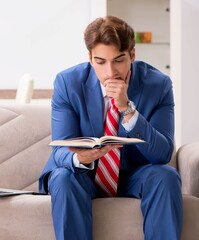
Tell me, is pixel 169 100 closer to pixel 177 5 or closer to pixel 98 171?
pixel 98 171

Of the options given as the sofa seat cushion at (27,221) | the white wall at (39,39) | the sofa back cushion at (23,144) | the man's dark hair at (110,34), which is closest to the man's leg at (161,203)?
the sofa seat cushion at (27,221)

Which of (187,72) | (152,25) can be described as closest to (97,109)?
(187,72)

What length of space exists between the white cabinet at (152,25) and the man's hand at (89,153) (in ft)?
15.8

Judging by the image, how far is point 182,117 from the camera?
5.00m

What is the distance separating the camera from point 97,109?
6.79ft

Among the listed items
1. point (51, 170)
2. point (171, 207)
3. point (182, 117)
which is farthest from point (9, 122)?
point (182, 117)

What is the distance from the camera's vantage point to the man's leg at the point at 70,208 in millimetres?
1812

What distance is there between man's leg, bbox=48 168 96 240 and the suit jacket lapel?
242 mm

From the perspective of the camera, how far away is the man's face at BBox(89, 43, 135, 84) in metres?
1.96

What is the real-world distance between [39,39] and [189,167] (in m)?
3.23

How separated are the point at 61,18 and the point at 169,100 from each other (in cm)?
328

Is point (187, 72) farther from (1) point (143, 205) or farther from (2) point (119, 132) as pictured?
(1) point (143, 205)

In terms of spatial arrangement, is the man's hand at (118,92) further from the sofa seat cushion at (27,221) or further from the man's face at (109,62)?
the sofa seat cushion at (27,221)

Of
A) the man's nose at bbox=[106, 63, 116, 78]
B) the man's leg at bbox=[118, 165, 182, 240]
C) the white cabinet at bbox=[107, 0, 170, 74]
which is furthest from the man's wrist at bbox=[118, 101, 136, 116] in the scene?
the white cabinet at bbox=[107, 0, 170, 74]
